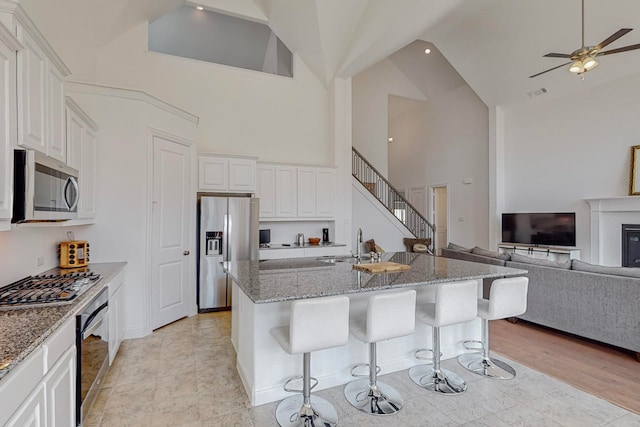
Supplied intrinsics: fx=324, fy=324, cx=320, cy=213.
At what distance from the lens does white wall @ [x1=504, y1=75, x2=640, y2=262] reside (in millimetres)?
5664

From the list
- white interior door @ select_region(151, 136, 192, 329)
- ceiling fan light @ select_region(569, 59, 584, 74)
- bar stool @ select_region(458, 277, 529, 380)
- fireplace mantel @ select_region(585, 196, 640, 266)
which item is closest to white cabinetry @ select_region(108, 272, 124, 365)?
white interior door @ select_region(151, 136, 192, 329)

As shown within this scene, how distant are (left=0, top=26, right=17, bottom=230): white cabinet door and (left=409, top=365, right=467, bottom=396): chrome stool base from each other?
10.1ft

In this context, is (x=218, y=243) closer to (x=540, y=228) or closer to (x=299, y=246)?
(x=299, y=246)

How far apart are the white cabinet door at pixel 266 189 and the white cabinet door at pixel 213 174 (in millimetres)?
670

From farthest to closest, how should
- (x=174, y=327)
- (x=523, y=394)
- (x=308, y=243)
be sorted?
(x=308, y=243)
(x=174, y=327)
(x=523, y=394)

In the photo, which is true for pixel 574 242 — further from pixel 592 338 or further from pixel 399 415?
pixel 399 415

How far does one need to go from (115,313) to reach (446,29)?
732 centimetres

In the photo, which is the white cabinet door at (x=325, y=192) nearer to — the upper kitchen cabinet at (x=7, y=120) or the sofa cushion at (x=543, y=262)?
the sofa cushion at (x=543, y=262)

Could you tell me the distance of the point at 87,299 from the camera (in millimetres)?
2102

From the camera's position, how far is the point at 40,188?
1.95 metres

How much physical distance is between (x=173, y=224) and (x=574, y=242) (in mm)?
6991

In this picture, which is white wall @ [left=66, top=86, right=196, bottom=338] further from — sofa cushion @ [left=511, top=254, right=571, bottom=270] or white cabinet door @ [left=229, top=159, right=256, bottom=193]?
sofa cushion @ [left=511, top=254, right=571, bottom=270]

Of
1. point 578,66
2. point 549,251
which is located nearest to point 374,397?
point 578,66

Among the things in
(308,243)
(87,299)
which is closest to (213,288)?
(308,243)
